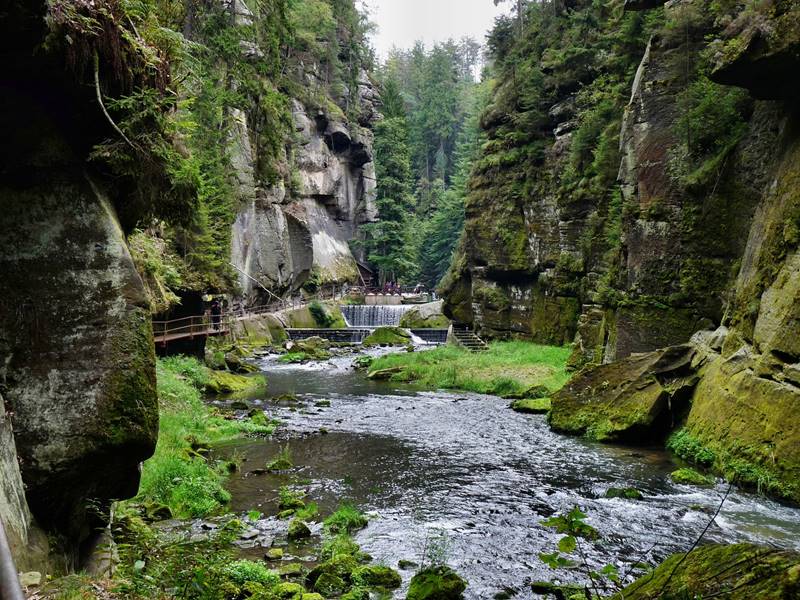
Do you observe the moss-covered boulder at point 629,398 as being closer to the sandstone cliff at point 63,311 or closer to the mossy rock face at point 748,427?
the mossy rock face at point 748,427

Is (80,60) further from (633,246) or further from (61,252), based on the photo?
(633,246)

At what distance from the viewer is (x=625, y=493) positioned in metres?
10.6

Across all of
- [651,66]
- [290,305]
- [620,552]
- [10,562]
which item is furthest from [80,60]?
[290,305]

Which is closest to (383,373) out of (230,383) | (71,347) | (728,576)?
(230,383)

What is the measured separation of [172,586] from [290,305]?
134 feet

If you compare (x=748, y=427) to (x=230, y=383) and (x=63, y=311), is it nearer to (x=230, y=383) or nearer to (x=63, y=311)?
(x=63, y=311)

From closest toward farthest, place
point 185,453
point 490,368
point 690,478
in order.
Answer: point 690,478, point 185,453, point 490,368

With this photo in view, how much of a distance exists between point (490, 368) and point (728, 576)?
2269 cm

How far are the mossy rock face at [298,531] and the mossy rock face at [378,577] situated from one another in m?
1.65

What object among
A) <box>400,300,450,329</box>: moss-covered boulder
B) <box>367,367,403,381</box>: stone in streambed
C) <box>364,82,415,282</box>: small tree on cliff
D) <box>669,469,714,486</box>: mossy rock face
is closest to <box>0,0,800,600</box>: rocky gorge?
<box>669,469,714,486</box>: mossy rock face

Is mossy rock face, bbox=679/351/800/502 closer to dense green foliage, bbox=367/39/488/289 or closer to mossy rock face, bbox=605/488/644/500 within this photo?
mossy rock face, bbox=605/488/644/500

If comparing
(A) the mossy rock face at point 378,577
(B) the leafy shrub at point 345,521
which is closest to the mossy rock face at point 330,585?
(A) the mossy rock face at point 378,577

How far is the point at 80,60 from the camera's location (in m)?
5.09

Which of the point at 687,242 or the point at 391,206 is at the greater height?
the point at 391,206
